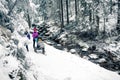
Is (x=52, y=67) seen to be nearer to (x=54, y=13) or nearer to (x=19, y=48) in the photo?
(x=19, y=48)

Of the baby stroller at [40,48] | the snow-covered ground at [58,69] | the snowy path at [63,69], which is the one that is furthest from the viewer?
the baby stroller at [40,48]

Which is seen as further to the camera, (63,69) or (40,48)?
(40,48)

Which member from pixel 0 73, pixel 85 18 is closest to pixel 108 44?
pixel 85 18

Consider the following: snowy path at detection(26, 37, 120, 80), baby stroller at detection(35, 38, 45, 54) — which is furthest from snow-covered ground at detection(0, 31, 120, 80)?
baby stroller at detection(35, 38, 45, 54)

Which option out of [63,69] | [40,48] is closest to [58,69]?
[63,69]

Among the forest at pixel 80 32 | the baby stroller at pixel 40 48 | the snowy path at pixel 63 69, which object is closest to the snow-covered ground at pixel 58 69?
the snowy path at pixel 63 69

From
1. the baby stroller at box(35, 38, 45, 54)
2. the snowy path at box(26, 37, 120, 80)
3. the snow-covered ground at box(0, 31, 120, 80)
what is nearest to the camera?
the snow-covered ground at box(0, 31, 120, 80)

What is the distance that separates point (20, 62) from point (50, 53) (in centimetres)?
761

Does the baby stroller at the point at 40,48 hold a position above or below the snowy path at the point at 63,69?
above

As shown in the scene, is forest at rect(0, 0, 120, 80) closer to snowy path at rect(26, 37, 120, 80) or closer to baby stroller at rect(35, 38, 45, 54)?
baby stroller at rect(35, 38, 45, 54)

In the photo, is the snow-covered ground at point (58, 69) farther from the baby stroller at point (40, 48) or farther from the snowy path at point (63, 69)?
the baby stroller at point (40, 48)

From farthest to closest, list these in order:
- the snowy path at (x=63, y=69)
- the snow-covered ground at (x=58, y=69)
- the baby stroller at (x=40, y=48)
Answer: the baby stroller at (x=40, y=48), the snowy path at (x=63, y=69), the snow-covered ground at (x=58, y=69)

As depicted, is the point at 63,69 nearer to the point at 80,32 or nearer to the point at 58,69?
the point at 58,69

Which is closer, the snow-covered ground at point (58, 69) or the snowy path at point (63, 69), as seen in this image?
the snow-covered ground at point (58, 69)
